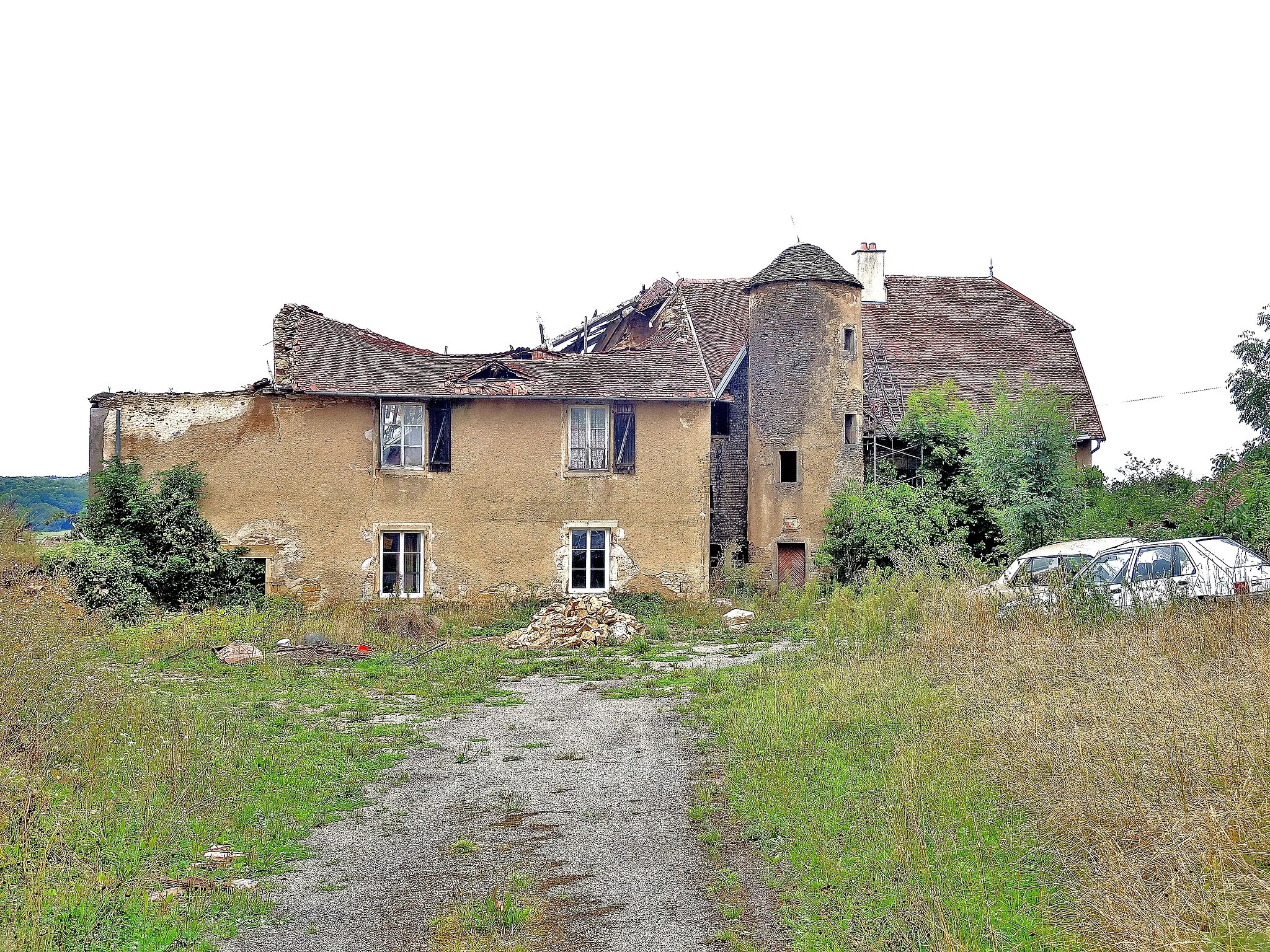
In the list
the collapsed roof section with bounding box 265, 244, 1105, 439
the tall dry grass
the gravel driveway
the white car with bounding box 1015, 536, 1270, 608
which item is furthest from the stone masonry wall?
the tall dry grass

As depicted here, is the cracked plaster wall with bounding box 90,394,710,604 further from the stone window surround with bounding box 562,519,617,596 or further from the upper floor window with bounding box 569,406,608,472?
the upper floor window with bounding box 569,406,608,472

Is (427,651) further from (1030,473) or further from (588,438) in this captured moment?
(1030,473)

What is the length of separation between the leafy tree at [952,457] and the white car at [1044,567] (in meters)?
7.00

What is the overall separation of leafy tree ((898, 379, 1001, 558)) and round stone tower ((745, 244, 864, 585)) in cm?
167

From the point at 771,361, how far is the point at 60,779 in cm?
2099

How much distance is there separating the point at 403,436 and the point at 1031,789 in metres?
18.9

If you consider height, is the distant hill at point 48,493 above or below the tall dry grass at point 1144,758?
above

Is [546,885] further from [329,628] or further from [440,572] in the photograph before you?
[440,572]

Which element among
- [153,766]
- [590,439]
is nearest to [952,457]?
[590,439]

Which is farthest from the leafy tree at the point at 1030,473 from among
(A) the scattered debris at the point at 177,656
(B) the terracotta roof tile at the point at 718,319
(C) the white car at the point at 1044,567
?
(A) the scattered debris at the point at 177,656

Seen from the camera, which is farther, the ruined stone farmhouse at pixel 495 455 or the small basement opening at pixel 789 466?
the small basement opening at pixel 789 466

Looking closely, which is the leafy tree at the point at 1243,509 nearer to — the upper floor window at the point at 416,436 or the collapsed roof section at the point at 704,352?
the collapsed roof section at the point at 704,352

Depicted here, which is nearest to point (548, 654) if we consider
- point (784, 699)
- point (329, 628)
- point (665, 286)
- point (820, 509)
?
point (329, 628)

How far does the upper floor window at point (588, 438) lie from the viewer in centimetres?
2453
